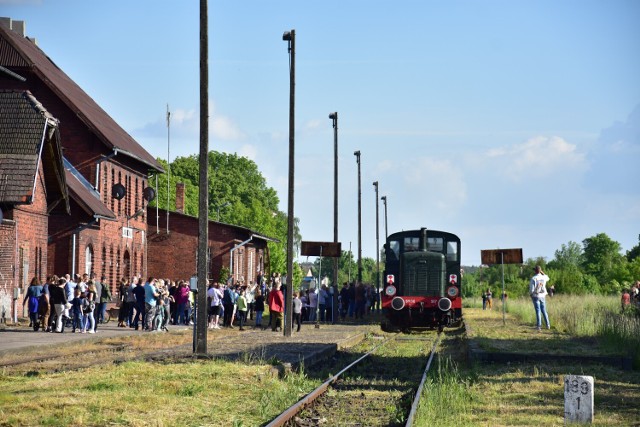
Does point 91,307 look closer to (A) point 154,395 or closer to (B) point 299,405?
(A) point 154,395

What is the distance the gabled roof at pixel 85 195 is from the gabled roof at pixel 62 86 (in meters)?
2.05

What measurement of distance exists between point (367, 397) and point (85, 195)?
31.7 meters

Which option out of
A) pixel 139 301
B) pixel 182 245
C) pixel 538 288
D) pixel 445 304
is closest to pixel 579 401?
pixel 538 288

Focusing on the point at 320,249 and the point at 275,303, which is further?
the point at 320,249

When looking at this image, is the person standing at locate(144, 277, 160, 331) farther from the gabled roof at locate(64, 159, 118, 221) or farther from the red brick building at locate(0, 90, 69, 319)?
the gabled roof at locate(64, 159, 118, 221)

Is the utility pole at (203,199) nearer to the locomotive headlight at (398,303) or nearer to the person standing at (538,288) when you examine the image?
the person standing at (538,288)

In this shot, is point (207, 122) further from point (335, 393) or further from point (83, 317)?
point (83, 317)

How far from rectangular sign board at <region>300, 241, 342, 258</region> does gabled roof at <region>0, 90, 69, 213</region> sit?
29.8ft

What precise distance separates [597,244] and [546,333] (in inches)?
4912

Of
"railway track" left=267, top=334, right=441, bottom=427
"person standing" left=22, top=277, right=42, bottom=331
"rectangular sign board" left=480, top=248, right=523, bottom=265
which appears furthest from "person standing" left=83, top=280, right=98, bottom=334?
"rectangular sign board" left=480, top=248, right=523, bottom=265

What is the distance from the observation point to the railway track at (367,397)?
46.0ft

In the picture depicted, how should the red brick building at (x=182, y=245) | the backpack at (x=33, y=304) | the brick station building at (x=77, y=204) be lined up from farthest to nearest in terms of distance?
the red brick building at (x=182, y=245), the brick station building at (x=77, y=204), the backpack at (x=33, y=304)

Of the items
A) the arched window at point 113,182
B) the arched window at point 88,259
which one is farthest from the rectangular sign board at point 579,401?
the arched window at point 113,182

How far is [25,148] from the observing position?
1460 inches
